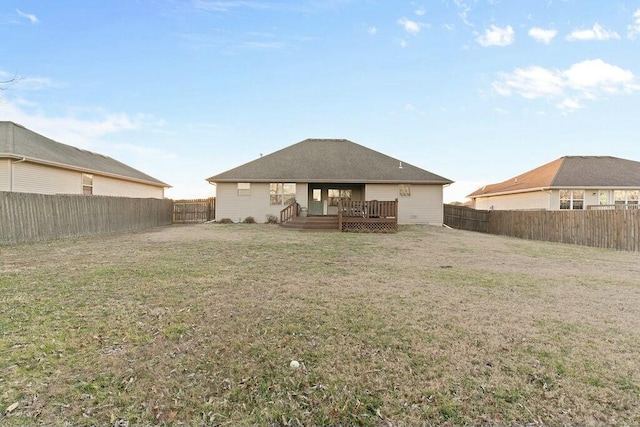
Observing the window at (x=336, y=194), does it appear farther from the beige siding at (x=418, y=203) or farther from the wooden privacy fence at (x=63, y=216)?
the wooden privacy fence at (x=63, y=216)

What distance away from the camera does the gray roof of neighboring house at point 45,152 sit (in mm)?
14102

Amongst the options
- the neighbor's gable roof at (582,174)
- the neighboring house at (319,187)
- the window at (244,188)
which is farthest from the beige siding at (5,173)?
the neighbor's gable roof at (582,174)

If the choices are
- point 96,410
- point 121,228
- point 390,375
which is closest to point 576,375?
point 390,375

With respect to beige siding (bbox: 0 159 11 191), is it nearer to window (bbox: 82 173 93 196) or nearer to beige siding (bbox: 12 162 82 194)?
beige siding (bbox: 12 162 82 194)

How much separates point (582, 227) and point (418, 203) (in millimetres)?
8245

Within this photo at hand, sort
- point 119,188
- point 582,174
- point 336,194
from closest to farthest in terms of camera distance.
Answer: point 119,188 → point 582,174 → point 336,194

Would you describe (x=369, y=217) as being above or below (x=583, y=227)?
above

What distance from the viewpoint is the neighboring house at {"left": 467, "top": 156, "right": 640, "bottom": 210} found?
19828 millimetres

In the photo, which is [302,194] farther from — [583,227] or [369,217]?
[583,227]

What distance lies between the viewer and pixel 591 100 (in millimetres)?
16141

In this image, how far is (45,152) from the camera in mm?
15805

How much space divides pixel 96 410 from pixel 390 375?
238cm

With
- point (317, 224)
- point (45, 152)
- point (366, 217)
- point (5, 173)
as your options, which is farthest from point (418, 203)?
point (5, 173)

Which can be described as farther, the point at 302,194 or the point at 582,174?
the point at 582,174
